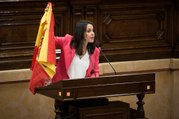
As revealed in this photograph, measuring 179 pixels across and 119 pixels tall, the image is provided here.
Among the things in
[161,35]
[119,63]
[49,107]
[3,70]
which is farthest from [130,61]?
[3,70]

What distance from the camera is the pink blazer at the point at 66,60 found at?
Answer: 5.07m

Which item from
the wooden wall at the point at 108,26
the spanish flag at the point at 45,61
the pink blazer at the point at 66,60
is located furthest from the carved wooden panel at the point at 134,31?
the spanish flag at the point at 45,61

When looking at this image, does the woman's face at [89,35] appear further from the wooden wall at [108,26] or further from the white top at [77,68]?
the wooden wall at [108,26]

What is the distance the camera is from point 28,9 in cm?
616

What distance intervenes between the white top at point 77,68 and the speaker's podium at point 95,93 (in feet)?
0.89

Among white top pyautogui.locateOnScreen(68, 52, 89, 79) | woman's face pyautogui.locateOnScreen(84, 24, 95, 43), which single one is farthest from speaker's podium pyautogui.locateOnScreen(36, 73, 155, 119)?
woman's face pyautogui.locateOnScreen(84, 24, 95, 43)

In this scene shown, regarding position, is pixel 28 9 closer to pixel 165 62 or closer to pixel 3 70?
pixel 3 70

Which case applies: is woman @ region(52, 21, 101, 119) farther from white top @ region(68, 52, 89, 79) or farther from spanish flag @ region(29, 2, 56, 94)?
spanish flag @ region(29, 2, 56, 94)

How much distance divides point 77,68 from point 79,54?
14cm

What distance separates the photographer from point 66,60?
5.05 meters

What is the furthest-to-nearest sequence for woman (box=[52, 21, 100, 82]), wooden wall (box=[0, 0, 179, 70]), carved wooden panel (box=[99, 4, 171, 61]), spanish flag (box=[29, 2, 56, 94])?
carved wooden panel (box=[99, 4, 171, 61]) → wooden wall (box=[0, 0, 179, 70]) → woman (box=[52, 21, 100, 82]) → spanish flag (box=[29, 2, 56, 94])

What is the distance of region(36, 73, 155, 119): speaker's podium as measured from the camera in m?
4.54

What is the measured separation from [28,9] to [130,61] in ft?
4.98

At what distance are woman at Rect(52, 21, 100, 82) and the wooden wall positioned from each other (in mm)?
1127
